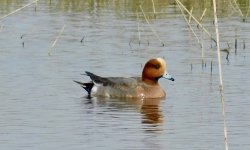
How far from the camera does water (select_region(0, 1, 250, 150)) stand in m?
11.3

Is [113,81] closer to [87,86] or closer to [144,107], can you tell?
[87,86]

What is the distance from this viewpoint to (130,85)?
49.2 ft

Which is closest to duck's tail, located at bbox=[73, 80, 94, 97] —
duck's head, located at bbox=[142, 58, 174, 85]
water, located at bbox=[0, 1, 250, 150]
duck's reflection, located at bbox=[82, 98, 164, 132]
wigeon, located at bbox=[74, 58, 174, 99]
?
wigeon, located at bbox=[74, 58, 174, 99]

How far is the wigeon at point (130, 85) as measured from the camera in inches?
585

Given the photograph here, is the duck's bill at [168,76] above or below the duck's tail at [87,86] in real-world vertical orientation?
above

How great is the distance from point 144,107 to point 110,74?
6.78 feet

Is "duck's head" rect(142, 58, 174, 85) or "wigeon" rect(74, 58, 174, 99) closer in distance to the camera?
"wigeon" rect(74, 58, 174, 99)

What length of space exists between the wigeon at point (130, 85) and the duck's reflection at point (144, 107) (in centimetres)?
20

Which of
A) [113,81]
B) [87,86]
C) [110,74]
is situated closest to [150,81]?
[113,81]

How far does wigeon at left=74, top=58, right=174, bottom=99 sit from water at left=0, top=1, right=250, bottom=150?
0.62 feet

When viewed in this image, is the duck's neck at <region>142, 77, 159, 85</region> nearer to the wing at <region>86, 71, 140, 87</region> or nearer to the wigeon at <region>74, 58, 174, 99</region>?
the wigeon at <region>74, 58, 174, 99</region>

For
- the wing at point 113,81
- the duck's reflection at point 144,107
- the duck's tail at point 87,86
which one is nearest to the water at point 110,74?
the duck's reflection at point 144,107

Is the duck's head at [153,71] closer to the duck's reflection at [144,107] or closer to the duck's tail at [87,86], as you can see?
the duck's reflection at [144,107]

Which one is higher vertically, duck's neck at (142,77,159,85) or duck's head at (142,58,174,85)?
duck's head at (142,58,174,85)
